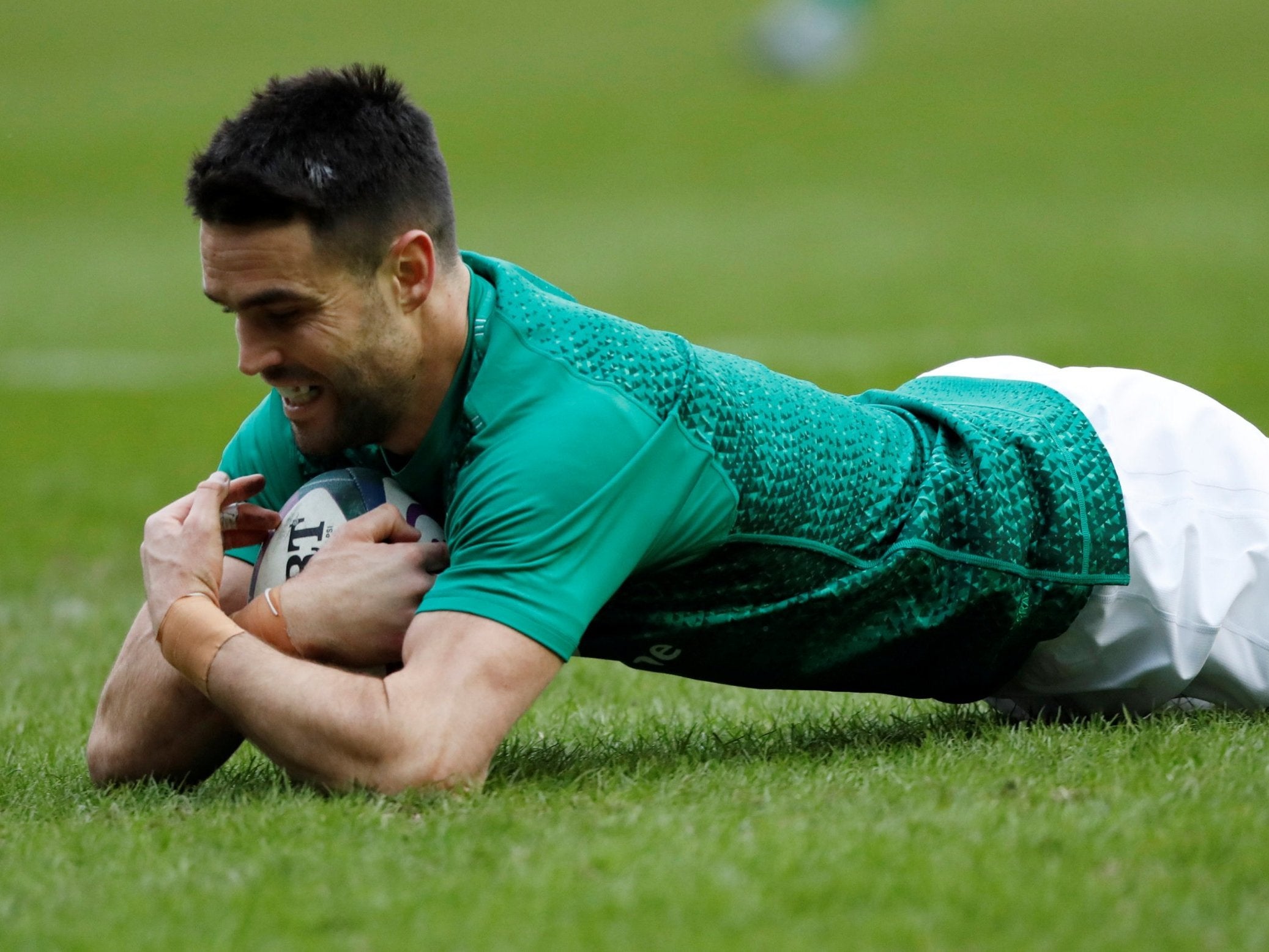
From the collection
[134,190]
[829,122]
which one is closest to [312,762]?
[134,190]

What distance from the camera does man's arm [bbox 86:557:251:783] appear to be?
4984 mm

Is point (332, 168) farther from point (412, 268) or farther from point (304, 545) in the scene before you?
point (304, 545)

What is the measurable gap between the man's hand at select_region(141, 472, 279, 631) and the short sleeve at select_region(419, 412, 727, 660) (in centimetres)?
62

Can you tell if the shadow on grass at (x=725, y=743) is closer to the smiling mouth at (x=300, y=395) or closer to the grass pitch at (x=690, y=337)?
the grass pitch at (x=690, y=337)

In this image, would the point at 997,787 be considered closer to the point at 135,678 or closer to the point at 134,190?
the point at 135,678

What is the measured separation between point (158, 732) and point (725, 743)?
1.55 metres

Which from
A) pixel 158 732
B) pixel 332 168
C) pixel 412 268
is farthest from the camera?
pixel 158 732

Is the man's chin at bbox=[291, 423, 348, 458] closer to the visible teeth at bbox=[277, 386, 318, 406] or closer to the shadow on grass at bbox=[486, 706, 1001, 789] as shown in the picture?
the visible teeth at bbox=[277, 386, 318, 406]

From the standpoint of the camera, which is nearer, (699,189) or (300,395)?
(300,395)

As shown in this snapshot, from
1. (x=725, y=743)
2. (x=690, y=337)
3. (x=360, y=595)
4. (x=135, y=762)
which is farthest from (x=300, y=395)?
(x=690, y=337)

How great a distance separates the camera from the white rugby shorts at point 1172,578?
199 inches

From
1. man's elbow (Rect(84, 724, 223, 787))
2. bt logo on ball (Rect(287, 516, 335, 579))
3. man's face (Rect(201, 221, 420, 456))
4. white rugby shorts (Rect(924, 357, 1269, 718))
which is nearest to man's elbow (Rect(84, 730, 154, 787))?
man's elbow (Rect(84, 724, 223, 787))

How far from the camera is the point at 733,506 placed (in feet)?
14.9

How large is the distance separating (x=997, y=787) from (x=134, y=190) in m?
35.3
